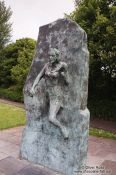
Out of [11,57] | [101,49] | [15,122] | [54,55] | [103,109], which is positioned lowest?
[15,122]

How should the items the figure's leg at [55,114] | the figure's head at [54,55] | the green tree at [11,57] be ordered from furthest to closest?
the green tree at [11,57] < the figure's leg at [55,114] < the figure's head at [54,55]

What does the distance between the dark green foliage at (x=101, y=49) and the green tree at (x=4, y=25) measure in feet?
48.4

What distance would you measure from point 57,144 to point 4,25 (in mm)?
23238

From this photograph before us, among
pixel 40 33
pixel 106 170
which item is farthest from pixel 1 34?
pixel 106 170

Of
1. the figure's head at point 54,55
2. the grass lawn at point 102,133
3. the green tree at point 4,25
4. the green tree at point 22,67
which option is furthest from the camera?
the green tree at point 4,25

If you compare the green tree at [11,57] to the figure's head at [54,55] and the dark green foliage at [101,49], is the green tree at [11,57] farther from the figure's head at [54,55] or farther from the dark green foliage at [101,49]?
the figure's head at [54,55]

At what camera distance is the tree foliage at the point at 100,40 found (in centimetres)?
1136

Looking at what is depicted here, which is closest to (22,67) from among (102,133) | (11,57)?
(11,57)

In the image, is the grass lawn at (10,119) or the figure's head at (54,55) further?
the grass lawn at (10,119)

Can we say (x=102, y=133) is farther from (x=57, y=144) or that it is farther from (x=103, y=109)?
(x=57, y=144)

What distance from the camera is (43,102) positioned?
6086 millimetres

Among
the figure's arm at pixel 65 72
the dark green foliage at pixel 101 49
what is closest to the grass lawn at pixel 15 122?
the dark green foliage at pixel 101 49

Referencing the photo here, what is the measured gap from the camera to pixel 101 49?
12.0 metres

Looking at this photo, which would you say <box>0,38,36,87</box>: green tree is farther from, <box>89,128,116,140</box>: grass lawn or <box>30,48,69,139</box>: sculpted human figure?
<box>30,48,69,139</box>: sculpted human figure
